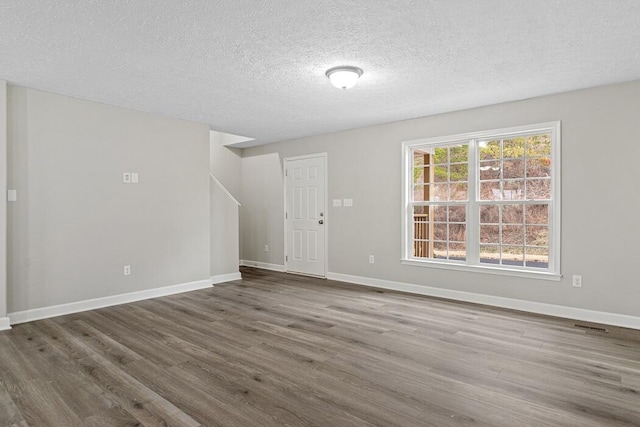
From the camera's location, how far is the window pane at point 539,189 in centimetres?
423

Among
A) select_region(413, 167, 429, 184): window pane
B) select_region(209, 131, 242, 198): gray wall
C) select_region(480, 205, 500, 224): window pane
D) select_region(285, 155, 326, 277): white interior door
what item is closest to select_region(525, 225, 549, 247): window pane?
select_region(480, 205, 500, 224): window pane

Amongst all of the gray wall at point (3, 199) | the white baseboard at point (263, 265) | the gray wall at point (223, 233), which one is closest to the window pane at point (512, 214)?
the white baseboard at point (263, 265)

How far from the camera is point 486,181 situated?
4.63 metres

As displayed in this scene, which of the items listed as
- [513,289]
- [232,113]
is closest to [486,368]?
[513,289]

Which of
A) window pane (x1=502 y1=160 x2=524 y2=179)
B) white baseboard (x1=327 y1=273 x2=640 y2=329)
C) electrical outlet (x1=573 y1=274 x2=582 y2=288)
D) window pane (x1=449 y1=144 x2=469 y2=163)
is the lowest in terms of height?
white baseboard (x1=327 y1=273 x2=640 y2=329)

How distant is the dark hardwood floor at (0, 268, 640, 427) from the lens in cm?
208

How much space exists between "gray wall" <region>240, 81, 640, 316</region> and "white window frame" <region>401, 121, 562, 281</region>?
0.22 ft

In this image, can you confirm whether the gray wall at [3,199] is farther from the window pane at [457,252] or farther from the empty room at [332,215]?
the window pane at [457,252]

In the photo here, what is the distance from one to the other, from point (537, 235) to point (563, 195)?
1.81ft

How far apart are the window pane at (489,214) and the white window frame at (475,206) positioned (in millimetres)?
75

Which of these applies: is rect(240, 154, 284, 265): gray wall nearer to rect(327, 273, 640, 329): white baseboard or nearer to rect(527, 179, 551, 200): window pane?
rect(327, 273, 640, 329): white baseboard

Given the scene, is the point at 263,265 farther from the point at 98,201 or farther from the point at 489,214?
the point at 489,214

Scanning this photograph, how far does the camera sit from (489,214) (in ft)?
15.2

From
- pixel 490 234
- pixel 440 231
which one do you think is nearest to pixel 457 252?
pixel 440 231
